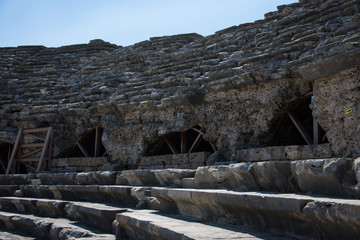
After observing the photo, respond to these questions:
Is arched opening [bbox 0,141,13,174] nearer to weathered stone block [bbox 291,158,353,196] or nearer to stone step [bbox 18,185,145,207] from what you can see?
stone step [bbox 18,185,145,207]

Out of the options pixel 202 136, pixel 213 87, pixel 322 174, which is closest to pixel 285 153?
pixel 213 87

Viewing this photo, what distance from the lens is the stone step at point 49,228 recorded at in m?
5.17

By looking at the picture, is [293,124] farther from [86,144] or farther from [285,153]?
[86,144]

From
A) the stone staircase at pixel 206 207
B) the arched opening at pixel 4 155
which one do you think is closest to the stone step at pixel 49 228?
the stone staircase at pixel 206 207

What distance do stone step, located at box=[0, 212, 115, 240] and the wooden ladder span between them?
3.86 meters

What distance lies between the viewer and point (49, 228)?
601 cm

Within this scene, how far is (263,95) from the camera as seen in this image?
770cm

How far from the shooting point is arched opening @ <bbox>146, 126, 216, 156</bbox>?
907 centimetres

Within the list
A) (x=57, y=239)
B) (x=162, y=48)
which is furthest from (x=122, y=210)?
(x=162, y=48)

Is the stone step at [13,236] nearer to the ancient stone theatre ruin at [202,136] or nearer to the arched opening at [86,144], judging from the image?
the ancient stone theatre ruin at [202,136]

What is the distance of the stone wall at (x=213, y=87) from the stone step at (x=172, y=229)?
312 centimetres

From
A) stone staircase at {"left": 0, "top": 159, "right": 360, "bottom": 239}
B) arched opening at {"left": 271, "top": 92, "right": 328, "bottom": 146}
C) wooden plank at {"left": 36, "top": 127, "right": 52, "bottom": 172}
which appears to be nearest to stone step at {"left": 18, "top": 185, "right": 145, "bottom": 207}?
stone staircase at {"left": 0, "top": 159, "right": 360, "bottom": 239}

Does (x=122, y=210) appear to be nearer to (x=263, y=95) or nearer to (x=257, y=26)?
(x=263, y=95)

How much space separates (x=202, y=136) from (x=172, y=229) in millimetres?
5294
